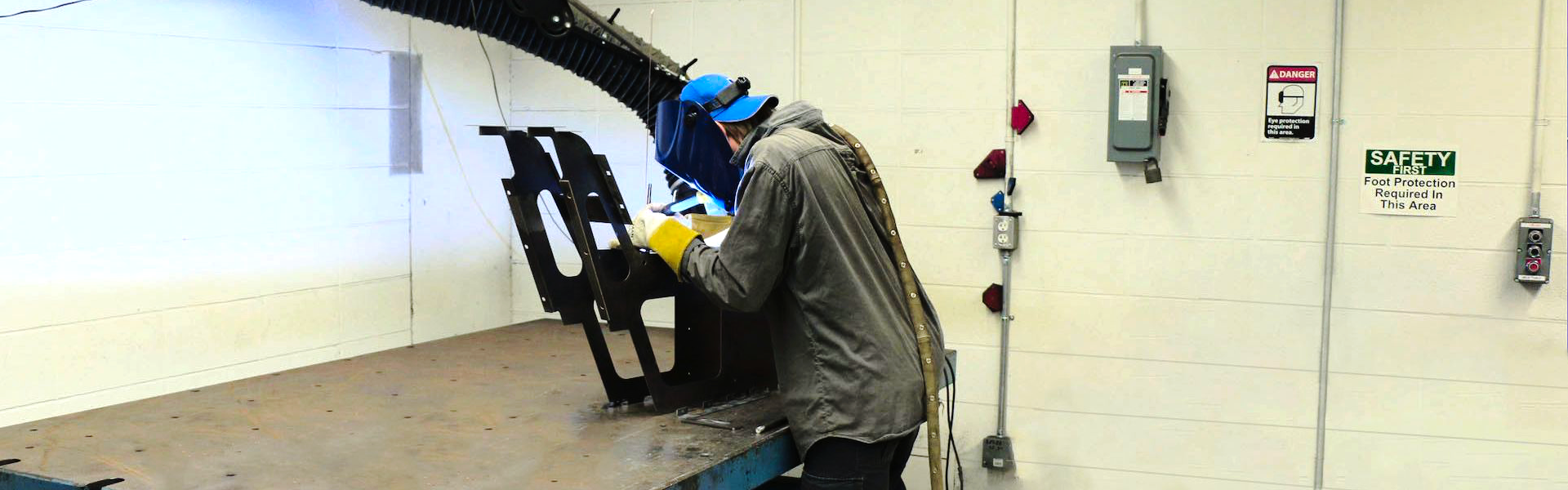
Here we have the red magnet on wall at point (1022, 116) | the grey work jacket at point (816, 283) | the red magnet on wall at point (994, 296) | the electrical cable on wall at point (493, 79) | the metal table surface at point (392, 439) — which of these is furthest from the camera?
the electrical cable on wall at point (493, 79)

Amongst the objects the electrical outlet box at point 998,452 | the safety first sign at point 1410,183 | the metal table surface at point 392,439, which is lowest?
the electrical outlet box at point 998,452

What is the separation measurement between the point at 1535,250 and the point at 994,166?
1.51m

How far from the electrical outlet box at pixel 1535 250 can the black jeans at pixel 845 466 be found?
6.88 feet

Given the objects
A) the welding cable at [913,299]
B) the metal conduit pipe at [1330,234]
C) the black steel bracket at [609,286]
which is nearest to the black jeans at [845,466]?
the welding cable at [913,299]

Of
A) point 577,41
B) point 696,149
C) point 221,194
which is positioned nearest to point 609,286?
point 696,149

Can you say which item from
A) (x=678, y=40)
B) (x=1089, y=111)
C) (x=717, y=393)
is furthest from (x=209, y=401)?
(x=1089, y=111)

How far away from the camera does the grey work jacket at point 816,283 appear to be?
2.29 m

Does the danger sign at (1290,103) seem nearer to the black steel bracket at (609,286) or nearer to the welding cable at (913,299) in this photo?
the welding cable at (913,299)

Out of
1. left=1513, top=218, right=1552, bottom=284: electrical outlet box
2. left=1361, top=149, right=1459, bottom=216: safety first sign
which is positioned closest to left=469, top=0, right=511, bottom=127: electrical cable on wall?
left=1361, top=149, right=1459, bottom=216: safety first sign

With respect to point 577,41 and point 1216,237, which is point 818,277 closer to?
point 577,41

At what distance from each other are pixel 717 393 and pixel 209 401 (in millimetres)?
1080

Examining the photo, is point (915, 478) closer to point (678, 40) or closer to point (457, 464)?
point (678, 40)

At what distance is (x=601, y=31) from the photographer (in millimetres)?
3156

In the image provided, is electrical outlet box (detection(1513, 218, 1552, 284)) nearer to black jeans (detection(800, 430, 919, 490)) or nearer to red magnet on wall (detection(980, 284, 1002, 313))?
red magnet on wall (detection(980, 284, 1002, 313))
